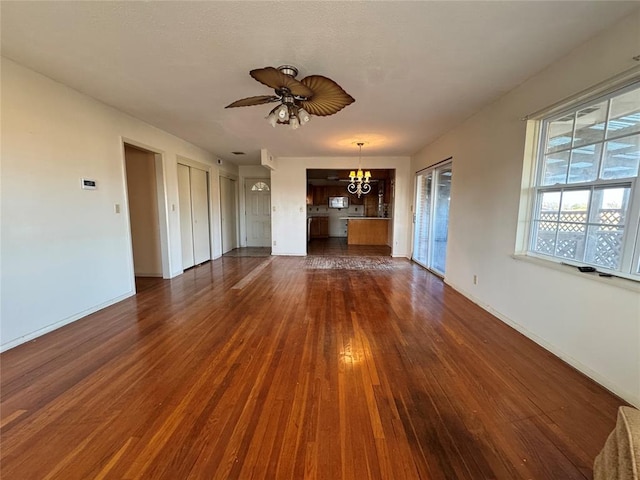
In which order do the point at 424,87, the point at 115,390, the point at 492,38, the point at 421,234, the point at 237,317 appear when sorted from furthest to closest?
1. the point at 421,234
2. the point at 237,317
3. the point at 424,87
4. the point at 492,38
5. the point at 115,390

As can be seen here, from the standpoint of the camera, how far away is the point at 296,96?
2305 millimetres

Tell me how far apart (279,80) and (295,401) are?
2.23 meters

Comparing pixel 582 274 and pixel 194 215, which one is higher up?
pixel 194 215

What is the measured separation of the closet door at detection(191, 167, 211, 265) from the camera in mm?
5465

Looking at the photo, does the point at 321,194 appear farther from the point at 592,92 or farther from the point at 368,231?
the point at 592,92

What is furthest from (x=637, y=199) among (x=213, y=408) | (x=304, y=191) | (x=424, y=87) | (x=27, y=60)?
(x=304, y=191)

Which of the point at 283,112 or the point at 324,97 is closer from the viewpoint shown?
the point at 324,97

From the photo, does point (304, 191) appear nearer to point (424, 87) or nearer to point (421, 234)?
point (421, 234)

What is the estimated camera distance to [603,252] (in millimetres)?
1959

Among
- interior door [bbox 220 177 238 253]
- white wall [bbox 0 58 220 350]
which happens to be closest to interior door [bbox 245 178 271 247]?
interior door [bbox 220 177 238 253]

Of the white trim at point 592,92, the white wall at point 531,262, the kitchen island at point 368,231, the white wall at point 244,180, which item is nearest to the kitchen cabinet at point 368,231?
the kitchen island at point 368,231

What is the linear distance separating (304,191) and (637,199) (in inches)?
217

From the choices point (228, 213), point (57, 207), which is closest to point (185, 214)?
point (228, 213)

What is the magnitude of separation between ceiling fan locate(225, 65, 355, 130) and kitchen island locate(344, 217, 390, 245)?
611 centimetres
